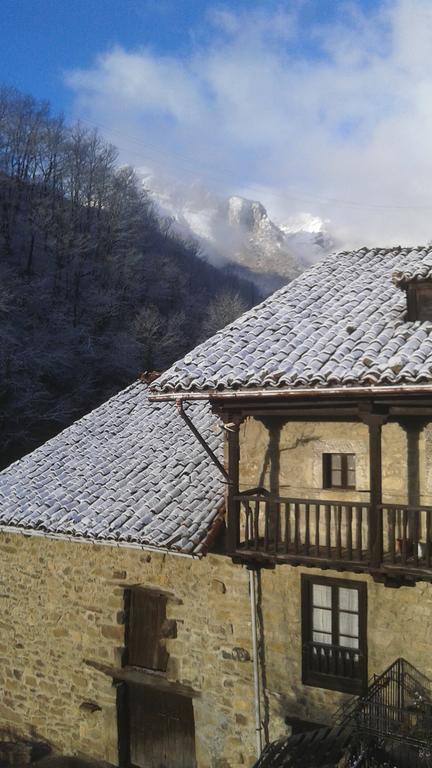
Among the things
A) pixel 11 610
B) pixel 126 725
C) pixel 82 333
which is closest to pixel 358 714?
pixel 126 725

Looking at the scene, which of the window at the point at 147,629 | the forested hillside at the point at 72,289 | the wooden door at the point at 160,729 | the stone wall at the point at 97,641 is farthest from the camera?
the forested hillside at the point at 72,289

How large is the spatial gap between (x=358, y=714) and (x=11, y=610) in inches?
262

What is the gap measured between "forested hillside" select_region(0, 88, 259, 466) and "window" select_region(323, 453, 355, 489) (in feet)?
63.3

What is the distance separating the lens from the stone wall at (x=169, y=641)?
8.99m

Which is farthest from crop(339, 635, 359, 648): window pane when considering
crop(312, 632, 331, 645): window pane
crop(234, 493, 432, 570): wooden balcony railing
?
crop(234, 493, 432, 570): wooden balcony railing

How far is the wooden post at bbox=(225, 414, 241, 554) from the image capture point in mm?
8727

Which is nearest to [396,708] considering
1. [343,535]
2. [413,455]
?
[343,535]

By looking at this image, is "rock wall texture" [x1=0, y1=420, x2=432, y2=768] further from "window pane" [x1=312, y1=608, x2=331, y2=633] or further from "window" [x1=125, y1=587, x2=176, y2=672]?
"window pane" [x1=312, y1=608, x2=331, y2=633]

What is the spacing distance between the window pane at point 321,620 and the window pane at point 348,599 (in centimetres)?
25

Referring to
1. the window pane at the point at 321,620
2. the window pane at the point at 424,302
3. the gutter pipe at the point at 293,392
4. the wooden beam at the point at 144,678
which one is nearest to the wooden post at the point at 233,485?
the gutter pipe at the point at 293,392

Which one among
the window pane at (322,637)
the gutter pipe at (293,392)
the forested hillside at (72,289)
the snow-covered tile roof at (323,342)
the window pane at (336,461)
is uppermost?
the forested hillside at (72,289)

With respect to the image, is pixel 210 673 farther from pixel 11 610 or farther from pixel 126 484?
pixel 11 610

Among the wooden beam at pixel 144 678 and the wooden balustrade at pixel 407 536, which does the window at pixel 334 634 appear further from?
the wooden beam at pixel 144 678

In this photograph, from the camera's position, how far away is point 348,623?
891 centimetres
